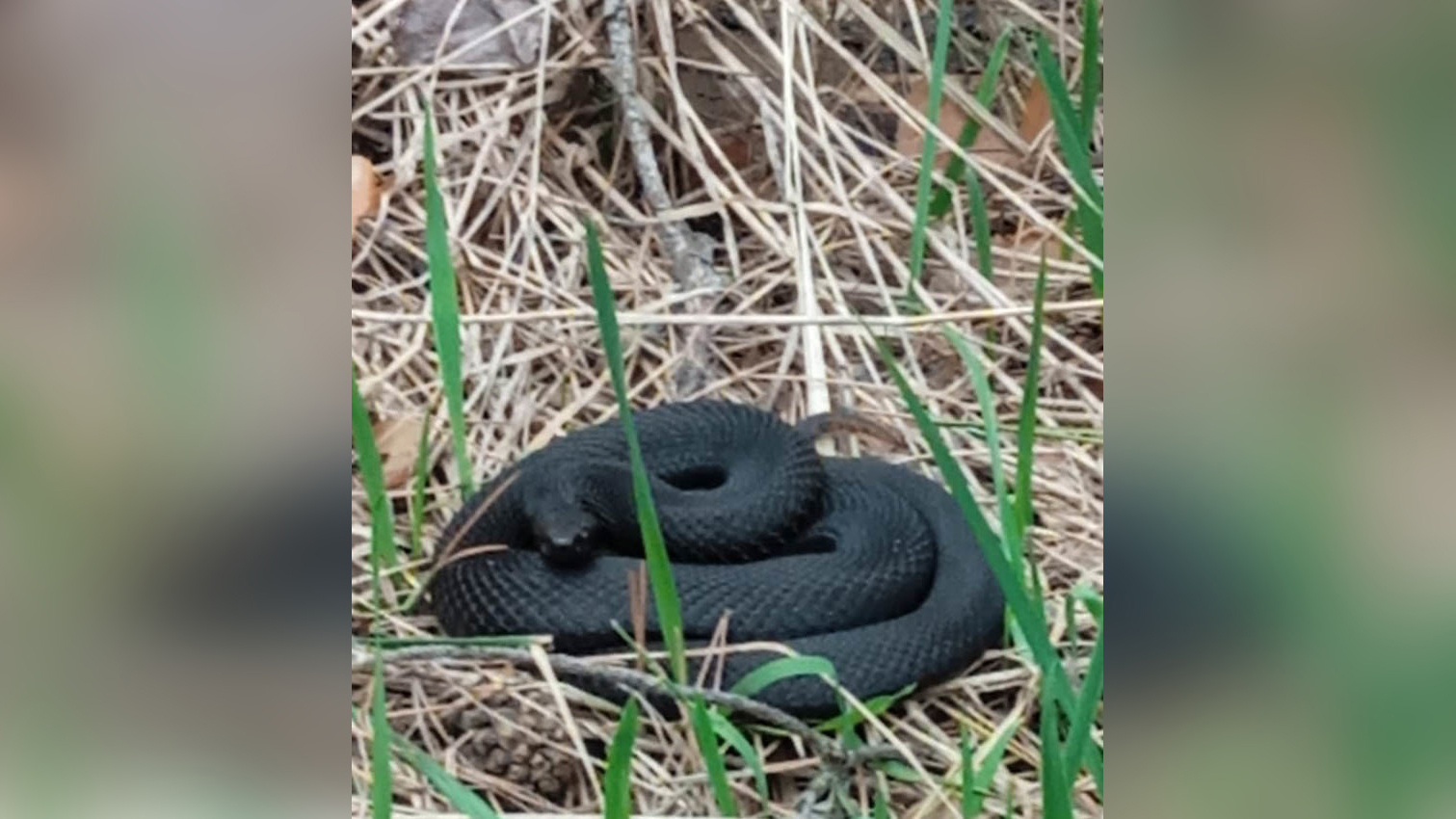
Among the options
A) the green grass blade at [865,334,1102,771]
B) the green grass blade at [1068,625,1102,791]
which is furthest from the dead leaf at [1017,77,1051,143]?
the green grass blade at [1068,625,1102,791]

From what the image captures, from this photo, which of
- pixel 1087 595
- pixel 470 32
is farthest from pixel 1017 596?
pixel 470 32

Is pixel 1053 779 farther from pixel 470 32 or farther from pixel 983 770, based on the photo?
pixel 470 32

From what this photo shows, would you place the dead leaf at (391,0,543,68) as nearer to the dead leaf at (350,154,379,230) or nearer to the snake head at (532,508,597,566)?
the dead leaf at (350,154,379,230)

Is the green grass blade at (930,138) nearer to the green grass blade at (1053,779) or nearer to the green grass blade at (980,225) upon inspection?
the green grass blade at (980,225)
